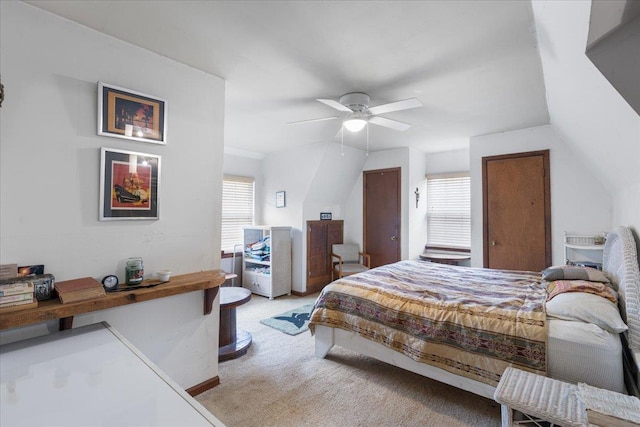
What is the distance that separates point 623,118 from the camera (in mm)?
1615

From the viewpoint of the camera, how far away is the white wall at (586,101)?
4.66ft

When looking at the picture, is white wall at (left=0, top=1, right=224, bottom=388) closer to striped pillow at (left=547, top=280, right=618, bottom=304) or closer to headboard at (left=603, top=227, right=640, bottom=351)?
striped pillow at (left=547, top=280, right=618, bottom=304)

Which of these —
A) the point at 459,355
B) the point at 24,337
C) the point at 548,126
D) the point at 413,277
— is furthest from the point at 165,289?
the point at 548,126

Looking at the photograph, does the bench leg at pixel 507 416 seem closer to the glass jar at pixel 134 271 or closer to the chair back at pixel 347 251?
the glass jar at pixel 134 271

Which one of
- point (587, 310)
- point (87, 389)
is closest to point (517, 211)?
point (587, 310)

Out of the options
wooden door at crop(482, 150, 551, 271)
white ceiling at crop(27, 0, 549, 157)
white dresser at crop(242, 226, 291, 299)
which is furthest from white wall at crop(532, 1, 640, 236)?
white dresser at crop(242, 226, 291, 299)

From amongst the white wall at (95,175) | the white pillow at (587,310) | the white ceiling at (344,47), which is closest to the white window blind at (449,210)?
the white ceiling at (344,47)

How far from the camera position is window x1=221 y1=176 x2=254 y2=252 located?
198 inches

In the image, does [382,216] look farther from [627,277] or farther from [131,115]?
[131,115]

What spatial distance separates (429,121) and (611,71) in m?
2.83

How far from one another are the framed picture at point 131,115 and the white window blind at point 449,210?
459 cm

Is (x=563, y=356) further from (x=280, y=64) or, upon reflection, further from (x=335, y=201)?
(x=335, y=201)

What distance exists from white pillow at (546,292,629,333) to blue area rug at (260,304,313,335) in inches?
90.9

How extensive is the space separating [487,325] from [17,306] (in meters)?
2.60
